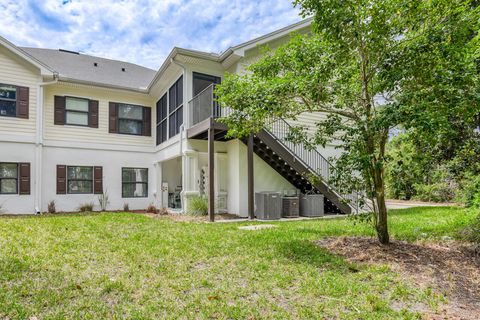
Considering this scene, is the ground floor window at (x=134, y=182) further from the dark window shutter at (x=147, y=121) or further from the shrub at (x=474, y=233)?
the shrub at (x=474, y=233)

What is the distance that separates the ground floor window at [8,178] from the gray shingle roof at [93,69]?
4.24m

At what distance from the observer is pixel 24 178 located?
11984 mm

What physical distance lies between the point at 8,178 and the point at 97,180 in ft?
10.3

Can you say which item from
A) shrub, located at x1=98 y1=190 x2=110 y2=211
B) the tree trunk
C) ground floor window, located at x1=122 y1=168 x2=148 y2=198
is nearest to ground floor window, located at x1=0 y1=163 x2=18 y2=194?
shrub, located at x1=98 y1=190 x2=110 y2=211

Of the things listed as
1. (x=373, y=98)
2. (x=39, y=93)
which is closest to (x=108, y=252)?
(x=373, y=98)

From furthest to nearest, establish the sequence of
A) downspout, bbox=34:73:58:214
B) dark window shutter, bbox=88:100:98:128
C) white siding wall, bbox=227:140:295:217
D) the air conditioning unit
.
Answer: dark window shutter, bbox=88:100:98:128 < downspout, bbox=34:73:58:214 < the air conditioning unit < white siding wall, bbox=227:140:295:217

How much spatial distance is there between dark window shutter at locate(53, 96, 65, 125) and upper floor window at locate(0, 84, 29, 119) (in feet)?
3.53

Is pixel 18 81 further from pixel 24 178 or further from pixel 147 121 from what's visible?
pixel 147 121

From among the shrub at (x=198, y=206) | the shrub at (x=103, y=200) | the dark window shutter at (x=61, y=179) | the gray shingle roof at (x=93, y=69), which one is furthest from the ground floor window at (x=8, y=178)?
the shrub at (x=198, y=206)

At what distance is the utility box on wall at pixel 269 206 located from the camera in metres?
10.3

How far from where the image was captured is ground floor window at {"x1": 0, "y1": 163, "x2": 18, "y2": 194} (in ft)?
38.9

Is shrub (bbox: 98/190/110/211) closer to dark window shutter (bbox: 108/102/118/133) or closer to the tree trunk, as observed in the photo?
dark window shutter (bbox: 108/102/118/133)

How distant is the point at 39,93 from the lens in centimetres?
1255

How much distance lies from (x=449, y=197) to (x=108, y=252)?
17654 millimetres
